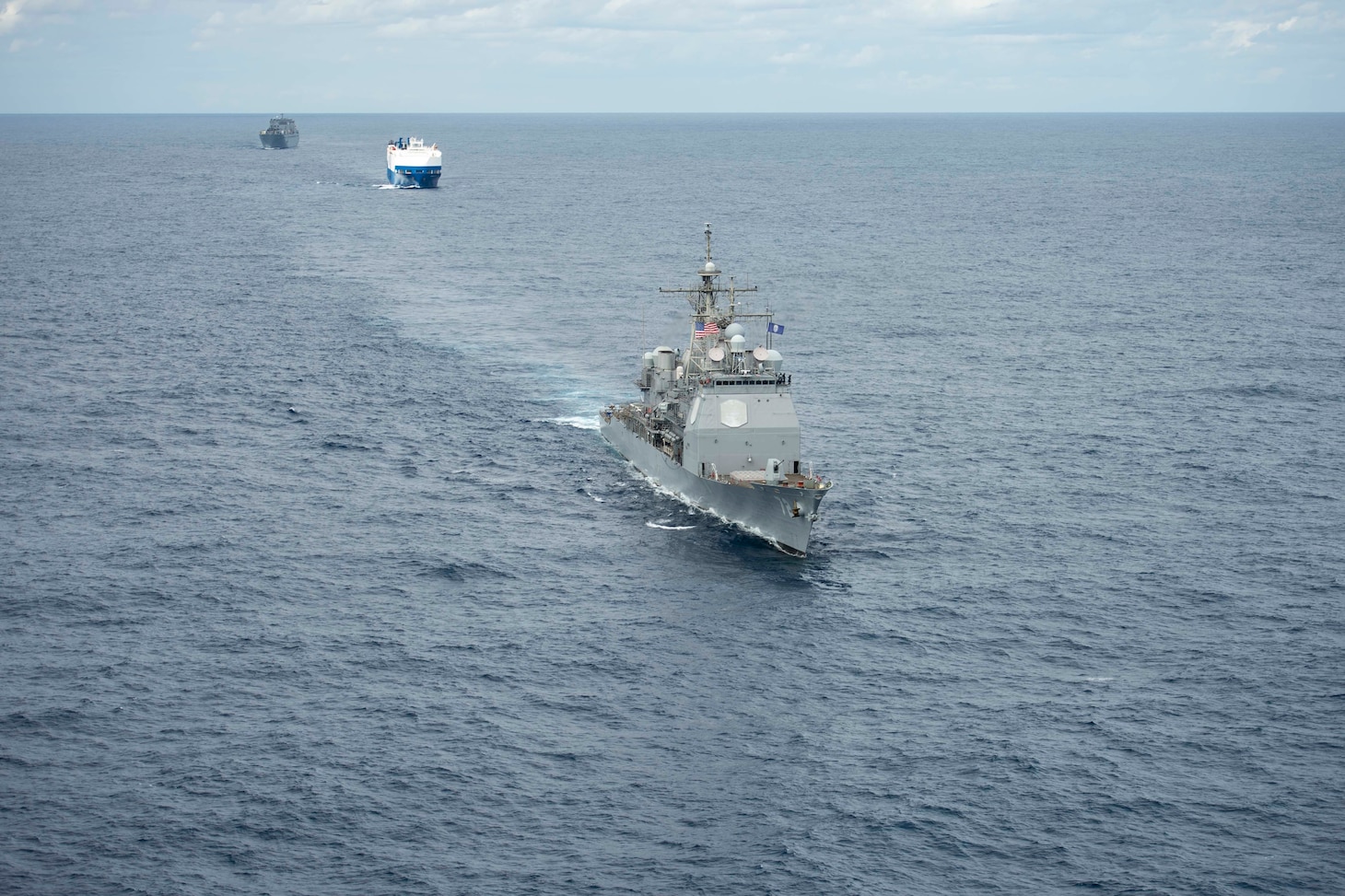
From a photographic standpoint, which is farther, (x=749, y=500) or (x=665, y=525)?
(x=665, y=525)

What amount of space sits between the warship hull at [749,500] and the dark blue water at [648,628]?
1.66 metres

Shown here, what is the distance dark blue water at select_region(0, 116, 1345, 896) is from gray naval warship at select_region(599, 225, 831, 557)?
2.30m

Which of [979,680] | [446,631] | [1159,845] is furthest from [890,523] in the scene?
[1159,845]

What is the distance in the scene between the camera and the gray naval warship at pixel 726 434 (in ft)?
258

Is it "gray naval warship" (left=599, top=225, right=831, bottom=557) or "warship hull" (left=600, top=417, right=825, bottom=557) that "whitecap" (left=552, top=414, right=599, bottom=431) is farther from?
"warship hull" (left=600, top=417, right=825, bottom=557)

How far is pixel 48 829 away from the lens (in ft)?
167

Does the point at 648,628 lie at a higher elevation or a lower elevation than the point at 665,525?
lower

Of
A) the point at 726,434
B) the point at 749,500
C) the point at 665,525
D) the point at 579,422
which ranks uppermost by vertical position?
the point at 726,434

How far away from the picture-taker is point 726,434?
84.4 metres

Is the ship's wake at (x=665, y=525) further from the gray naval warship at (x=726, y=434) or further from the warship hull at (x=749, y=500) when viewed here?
the gray naval warship at (x=726, y=434)

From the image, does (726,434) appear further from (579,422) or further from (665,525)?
(579,422)

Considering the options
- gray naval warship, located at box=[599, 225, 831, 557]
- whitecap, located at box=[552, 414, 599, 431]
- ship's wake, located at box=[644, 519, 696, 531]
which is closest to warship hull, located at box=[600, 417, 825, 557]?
gray naval warship, located at box=[599, 225, 831, 557]

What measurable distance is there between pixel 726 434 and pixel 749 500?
5890 mm

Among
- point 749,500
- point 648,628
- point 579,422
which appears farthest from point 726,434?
point 579,422
